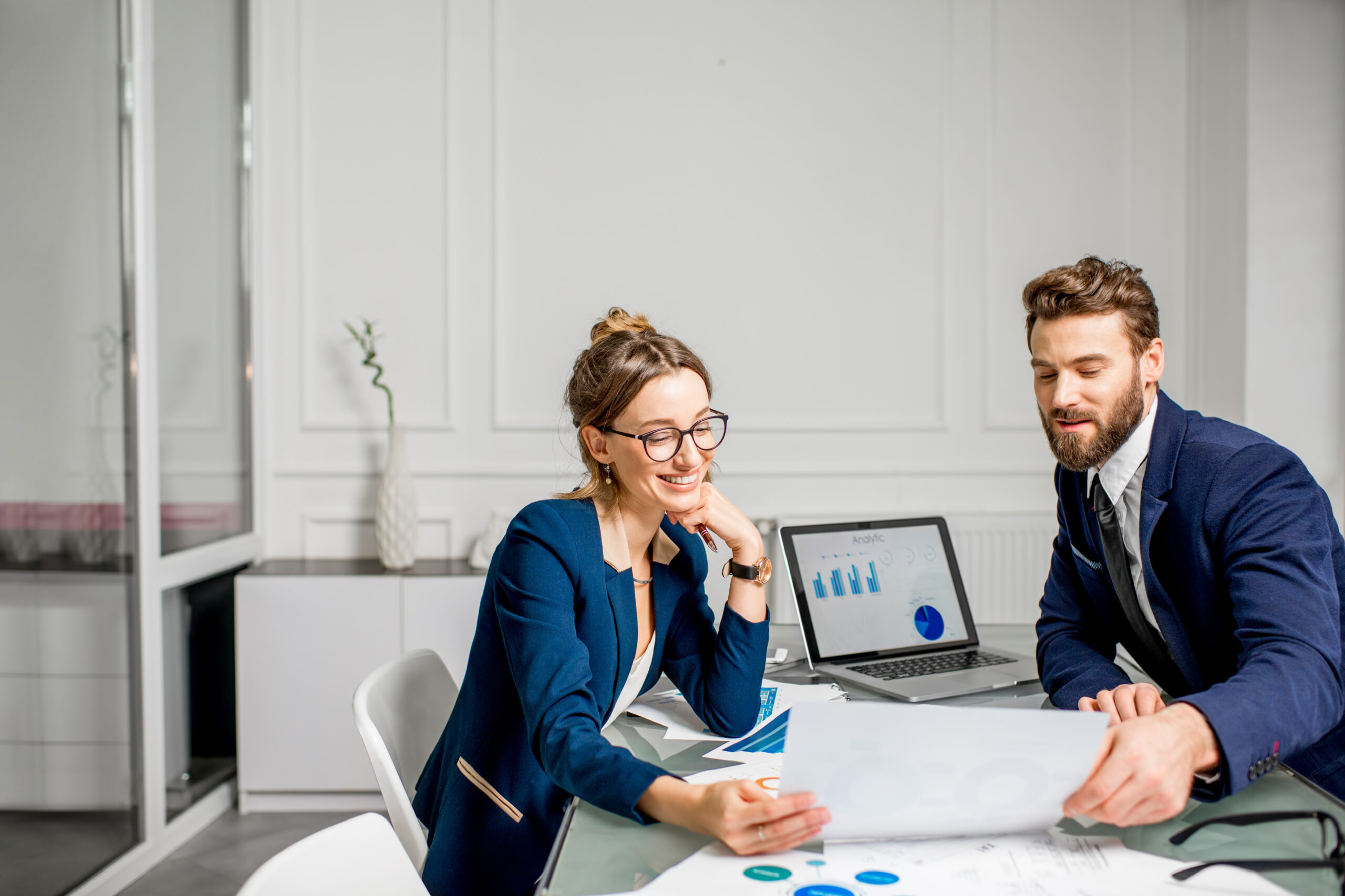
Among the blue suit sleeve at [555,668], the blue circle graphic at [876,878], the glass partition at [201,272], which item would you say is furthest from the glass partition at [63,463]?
the blue circle graphic at [876,878]

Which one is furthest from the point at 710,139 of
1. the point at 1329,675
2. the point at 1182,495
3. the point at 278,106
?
the point at 1329,675

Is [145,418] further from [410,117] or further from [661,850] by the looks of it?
[661,850]

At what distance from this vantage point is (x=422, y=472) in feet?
11.0

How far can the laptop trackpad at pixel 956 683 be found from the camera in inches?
61.0

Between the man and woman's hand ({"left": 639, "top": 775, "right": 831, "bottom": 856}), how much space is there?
17.8 inches

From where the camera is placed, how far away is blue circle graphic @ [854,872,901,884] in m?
0.88

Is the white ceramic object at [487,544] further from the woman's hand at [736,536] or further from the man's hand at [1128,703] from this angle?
the man's hand at [1128,703]

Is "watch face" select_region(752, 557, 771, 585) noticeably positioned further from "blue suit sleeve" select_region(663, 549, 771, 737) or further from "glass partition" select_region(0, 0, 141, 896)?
"glass partition" select_region(0, 0, 141, 896)

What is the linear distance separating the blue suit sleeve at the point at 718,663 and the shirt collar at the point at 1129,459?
1.90 ft

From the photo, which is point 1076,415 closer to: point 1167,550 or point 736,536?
point 1167,550

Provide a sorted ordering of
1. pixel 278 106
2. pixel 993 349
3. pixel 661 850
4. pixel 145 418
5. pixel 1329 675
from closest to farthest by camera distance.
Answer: pixel 661 850, pixel 1329 675, pixel 145 418, pixel 278 106, pixel 993 349

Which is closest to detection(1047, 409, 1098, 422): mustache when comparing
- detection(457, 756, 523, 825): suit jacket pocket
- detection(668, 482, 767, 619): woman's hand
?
detection(668, 482, 767, 619): woman's hand

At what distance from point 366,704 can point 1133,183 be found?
3337 mm

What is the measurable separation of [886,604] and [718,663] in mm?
617
